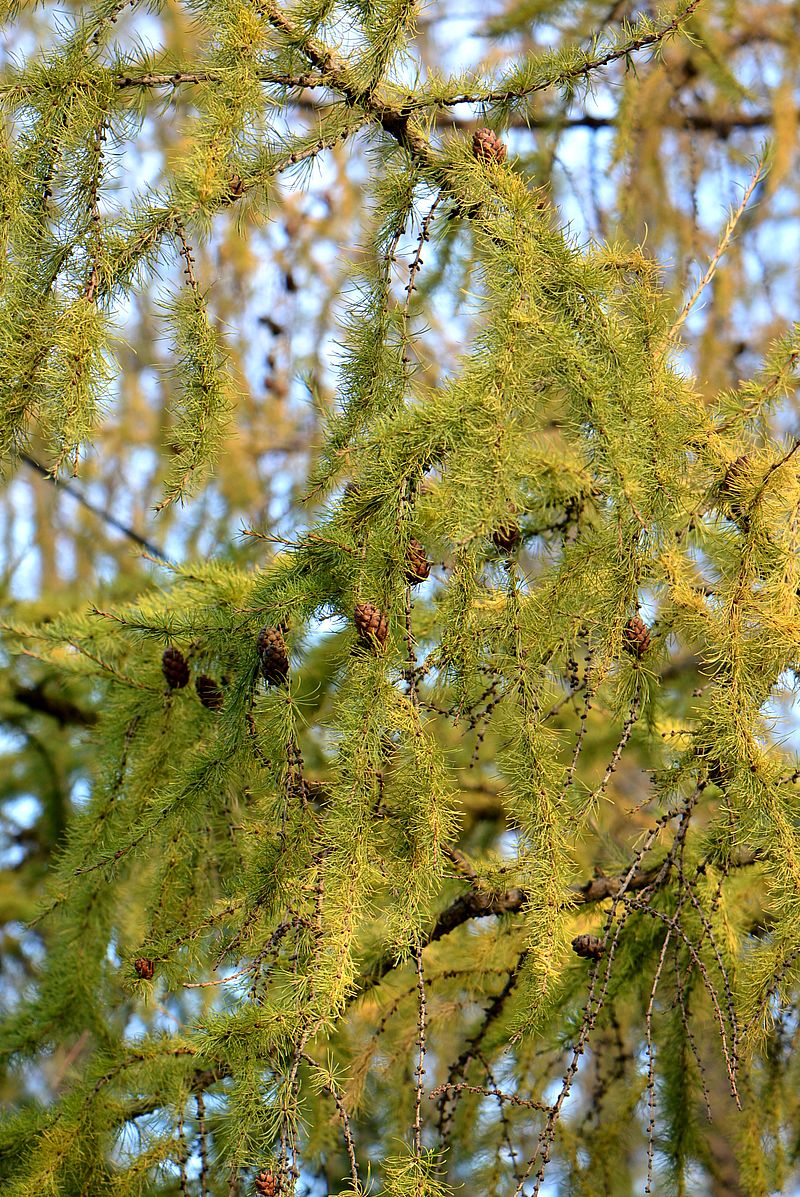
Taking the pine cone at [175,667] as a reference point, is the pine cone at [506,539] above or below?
above

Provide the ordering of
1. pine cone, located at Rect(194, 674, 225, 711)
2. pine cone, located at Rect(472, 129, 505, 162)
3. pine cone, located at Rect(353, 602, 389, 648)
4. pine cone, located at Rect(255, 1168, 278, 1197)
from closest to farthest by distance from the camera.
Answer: pine cone, located at Rect(255, 1168, 278, 1197)
pine cone, located at Rect(353, 602, 389, 648)
pine cone, located at Rect(472, 129, 505, 162)
pine cone, located at Rect(194, 674, 225, 711)

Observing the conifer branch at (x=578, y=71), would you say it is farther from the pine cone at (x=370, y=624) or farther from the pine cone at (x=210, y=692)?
the pine cone at (x=210, y=692)

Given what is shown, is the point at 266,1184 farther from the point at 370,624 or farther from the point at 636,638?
the point at 636,638

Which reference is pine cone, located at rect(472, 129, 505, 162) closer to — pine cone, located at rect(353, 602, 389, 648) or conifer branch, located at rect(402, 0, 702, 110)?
conifer branch, located at rect(402, 0, 702, 110)

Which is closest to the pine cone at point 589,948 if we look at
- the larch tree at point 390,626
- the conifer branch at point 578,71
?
the larch tree at point 390,626

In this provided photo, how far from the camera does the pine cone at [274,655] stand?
1.20m

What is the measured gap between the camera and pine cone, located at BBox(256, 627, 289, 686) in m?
1.20

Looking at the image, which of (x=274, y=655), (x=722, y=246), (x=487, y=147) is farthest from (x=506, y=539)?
(x=722, y=246)

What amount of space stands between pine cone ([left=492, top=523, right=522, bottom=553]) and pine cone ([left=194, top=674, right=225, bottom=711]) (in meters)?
0.41

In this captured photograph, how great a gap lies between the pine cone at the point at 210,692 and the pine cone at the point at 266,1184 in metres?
0.57

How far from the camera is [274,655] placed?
1.20m

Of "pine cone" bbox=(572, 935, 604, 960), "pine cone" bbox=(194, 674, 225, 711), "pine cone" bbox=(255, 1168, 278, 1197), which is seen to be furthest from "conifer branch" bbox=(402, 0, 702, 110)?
"pine cone" bbox=(255, 1168, 278, 1197)

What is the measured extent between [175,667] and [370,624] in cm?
45

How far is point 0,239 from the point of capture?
3.79 feet
